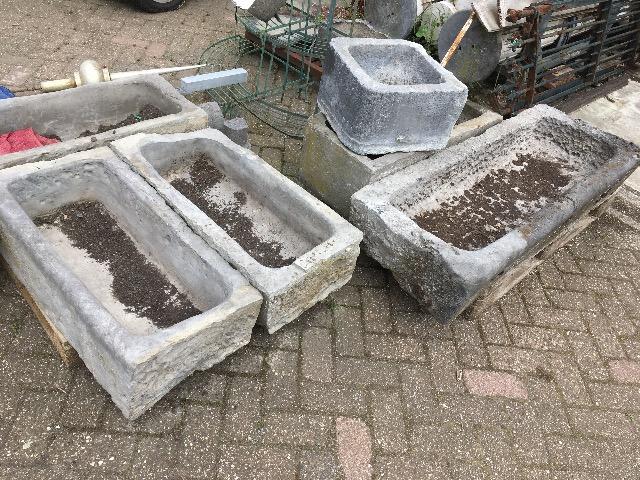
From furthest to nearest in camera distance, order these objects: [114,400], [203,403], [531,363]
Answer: [531,363]
[203,403]
[114,400]

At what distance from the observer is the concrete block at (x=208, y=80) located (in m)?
3.80

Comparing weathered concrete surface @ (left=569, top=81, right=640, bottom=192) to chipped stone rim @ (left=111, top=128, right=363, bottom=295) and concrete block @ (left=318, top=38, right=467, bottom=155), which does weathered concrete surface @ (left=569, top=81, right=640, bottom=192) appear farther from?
chipped stone rim @ (left=111, top=128, right=363, bottom=295)

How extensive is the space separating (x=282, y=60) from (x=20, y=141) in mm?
2614

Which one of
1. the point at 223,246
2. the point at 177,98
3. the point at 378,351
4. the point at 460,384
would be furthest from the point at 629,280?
the point at 177,98

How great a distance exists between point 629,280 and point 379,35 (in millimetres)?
2681

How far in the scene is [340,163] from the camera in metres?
3.26

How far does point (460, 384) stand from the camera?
2811mm

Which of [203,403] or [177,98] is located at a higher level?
[177,98]

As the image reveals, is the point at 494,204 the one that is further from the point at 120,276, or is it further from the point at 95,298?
the point at 95,298

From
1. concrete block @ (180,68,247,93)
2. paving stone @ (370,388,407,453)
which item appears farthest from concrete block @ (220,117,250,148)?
paving stone @ (370,388,407,453)

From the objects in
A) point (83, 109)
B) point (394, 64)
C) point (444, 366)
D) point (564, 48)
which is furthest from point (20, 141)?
point (564, 48)

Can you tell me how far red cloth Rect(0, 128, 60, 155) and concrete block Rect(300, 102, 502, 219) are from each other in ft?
5.24

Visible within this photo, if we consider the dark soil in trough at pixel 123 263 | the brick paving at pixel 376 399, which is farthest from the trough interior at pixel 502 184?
the dark soil in trough at pixel 123 263

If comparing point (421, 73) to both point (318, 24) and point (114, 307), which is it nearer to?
point (318, 24)
